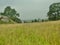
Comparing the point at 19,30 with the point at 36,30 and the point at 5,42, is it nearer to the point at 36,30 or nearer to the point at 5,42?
the point at 36,30

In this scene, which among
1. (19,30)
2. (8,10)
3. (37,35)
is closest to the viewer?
(37,35)

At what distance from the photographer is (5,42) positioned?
7.13m

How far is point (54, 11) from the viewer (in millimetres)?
35438

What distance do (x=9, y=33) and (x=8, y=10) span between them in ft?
106

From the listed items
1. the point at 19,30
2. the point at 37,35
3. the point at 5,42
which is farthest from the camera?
the point at 19,30

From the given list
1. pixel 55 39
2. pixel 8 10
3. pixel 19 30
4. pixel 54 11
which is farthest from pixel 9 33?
pixel 8 10

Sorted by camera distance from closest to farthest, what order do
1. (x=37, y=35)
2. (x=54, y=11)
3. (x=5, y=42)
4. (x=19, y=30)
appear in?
(x=5, y=42) < (x=37, y=35) < (x=19, y=30) < (x=54, y=11)

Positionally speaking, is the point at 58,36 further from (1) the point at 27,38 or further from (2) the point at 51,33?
(1) the point at 27,38

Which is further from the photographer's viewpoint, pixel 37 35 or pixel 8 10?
pixel 8 10

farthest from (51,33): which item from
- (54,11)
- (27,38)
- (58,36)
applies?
(54,11)

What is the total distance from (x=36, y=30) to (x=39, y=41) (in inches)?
28.2

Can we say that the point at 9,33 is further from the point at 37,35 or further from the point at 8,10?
the point at 8,10

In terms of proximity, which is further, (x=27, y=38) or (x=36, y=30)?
(x=36, y=30)

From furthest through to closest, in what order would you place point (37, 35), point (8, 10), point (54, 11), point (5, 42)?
point (8, 10), point (54, 11), point (37, 35), point (5, 42)
